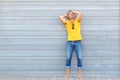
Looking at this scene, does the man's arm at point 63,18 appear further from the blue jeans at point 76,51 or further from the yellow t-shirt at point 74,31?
the blue jeans at point 76,51

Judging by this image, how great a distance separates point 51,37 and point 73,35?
30.1 inches

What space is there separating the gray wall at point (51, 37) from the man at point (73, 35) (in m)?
0.24

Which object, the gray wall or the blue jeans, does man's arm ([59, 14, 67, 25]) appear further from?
the blue jeans

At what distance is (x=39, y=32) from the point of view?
Answer: 11000 mm

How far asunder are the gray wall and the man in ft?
0.79

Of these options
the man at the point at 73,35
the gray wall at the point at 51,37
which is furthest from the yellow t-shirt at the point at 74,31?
the gray wall at the point at 51,37

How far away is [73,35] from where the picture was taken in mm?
10625

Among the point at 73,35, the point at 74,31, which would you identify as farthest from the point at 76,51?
the point at 74,31

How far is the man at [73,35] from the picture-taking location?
419 inches

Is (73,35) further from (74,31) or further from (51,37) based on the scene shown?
(51,37)

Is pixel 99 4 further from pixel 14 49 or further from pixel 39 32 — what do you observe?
pixel 14 49

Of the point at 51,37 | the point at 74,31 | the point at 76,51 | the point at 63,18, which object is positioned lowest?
the point at 76,51

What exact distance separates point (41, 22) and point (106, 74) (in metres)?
2.61

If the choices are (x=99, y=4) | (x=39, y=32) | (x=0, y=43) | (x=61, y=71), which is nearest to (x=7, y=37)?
(x=0, y=43)
